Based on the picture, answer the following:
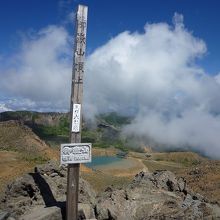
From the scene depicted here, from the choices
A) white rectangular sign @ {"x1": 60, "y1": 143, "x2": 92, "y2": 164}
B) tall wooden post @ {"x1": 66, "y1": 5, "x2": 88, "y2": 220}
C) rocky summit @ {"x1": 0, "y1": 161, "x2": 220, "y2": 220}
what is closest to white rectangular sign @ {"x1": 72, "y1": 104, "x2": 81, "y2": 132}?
tall wooden post @ {"x1": 66, "y1": 5, "x2": 88, "y2": 220}

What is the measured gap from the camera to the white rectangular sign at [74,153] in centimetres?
1231

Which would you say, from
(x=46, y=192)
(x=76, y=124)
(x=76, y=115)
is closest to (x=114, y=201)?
(x=46, y=192)

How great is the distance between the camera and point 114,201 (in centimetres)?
1644

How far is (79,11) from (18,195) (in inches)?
334

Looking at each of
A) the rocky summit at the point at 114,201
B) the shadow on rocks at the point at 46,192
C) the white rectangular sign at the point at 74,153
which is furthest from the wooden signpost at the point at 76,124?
the shadow on rocks at the point at 46,192

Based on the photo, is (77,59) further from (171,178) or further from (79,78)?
(171,178)

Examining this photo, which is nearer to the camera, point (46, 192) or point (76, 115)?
point (76, 115)

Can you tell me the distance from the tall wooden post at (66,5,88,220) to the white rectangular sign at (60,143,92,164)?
19cm

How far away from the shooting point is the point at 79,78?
12.7 metres

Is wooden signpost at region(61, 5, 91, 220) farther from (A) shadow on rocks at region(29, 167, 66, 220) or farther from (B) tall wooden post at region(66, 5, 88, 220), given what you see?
(A) shadow on rocks at region(29, 167, 66, 220)

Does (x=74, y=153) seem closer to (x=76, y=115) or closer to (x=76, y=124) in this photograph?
(x=76, y=124)

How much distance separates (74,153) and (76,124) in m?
0.85

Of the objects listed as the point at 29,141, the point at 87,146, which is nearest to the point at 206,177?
the point at 87,146

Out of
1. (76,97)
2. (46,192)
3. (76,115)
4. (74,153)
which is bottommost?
(46,192)
